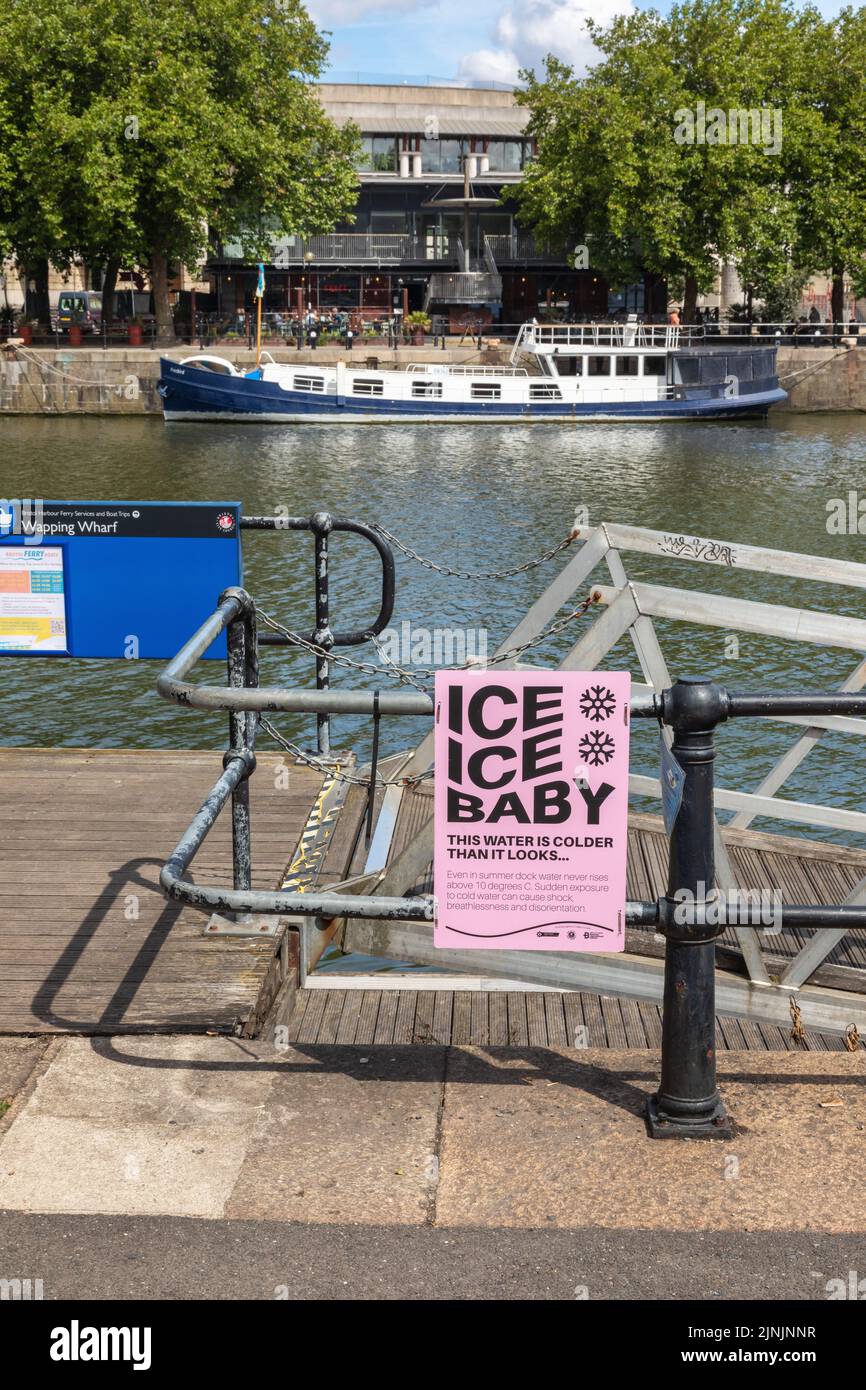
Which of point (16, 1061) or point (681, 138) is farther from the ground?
point (681, 138)

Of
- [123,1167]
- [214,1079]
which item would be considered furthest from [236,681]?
[123,1167]

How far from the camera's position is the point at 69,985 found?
522cm

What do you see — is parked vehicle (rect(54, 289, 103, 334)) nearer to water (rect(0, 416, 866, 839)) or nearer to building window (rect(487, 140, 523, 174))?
water (rect(0, 416, 866, 839))

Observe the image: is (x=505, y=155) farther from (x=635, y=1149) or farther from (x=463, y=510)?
(x=635, y=1149)

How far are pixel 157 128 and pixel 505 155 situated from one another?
85.3 feet

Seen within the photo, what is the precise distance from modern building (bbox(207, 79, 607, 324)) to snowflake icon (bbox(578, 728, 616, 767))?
211ft

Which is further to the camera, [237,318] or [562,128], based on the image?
[237,318]

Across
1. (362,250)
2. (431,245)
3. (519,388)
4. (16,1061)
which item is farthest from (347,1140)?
(431,245)

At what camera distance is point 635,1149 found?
4062 millimetres

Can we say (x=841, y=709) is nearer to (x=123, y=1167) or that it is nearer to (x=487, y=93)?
(x=123, y=1167)

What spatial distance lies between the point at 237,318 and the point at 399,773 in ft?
189

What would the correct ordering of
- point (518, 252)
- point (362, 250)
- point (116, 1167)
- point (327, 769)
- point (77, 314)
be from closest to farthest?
point (116, 1167), point (327, 769), point (77, 314), point (518, 252), point (362, 250)

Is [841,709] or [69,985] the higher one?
[841,709]

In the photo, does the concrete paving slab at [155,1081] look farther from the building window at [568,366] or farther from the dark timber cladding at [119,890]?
the building window at [568,366]
